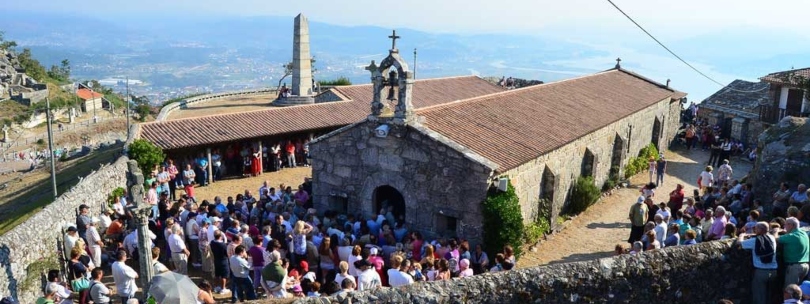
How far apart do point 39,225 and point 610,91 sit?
2280cm

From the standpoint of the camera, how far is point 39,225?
12289 mm

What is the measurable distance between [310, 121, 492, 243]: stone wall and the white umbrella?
7.58m

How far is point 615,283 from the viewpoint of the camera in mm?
7672

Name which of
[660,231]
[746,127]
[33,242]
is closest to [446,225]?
[660,231]

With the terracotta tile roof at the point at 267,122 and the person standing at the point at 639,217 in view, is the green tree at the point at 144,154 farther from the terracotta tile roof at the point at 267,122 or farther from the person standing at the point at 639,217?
the person standing at the point at 639,217

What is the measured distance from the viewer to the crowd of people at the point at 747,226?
28.1 feet

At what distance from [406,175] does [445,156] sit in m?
1.32

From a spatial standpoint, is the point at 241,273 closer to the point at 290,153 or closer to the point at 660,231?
the point at 660,231

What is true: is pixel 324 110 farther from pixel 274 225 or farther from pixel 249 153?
pixel 274 225

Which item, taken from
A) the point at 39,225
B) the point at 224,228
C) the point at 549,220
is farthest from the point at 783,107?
the point at 39,225

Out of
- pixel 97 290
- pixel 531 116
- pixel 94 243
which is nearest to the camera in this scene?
pixel 97 290

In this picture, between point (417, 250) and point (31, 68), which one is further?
point (31, 68)

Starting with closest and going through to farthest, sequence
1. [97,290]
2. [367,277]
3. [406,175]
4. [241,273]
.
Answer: [97,290]
[367,277]
[241,273]
[406,175]

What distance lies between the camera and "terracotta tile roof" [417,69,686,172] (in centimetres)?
1595
